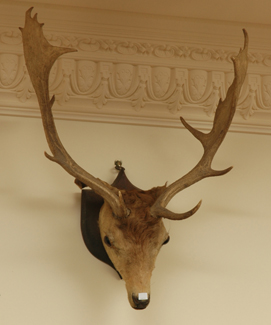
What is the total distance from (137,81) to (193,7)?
437mm

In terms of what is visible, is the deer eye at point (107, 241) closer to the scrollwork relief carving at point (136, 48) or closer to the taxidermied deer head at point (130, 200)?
the taxidermied deer head at point (130, 200)

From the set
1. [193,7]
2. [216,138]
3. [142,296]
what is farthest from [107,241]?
[193,7]

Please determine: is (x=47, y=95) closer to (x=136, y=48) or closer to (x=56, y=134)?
(x=56, y=134)

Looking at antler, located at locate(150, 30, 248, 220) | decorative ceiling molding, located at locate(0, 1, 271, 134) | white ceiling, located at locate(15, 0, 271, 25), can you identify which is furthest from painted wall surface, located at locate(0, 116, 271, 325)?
white ceiling, located at locate(15, 0, 271, 25)

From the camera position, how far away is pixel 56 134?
187cm

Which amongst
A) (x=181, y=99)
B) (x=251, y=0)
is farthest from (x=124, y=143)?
(x=251, y=0)

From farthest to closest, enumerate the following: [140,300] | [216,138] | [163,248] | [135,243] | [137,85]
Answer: [137,85] → [163,248] → [216,138] → [135,243] → [140,300]

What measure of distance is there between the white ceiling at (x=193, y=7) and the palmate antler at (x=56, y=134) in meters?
0.44

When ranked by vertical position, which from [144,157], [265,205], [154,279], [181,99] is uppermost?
[181,99]

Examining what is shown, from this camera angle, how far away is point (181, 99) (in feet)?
7.73

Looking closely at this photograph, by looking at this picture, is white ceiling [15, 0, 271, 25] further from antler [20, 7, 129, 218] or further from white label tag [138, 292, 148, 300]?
white label tag [138, 292, 148, 300]

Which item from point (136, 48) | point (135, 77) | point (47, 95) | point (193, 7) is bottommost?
point (47, 95)

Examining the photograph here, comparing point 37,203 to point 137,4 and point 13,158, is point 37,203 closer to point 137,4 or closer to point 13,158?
point 13,158

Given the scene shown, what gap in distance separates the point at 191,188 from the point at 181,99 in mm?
428
